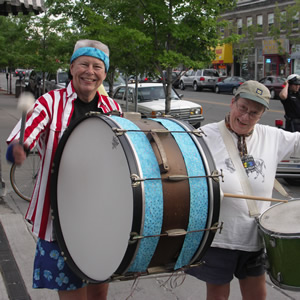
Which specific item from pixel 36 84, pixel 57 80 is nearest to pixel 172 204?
pixel 36 84

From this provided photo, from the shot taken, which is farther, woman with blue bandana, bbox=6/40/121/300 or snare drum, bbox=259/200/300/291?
woman with blue bandana, bbox=6/40/121/300

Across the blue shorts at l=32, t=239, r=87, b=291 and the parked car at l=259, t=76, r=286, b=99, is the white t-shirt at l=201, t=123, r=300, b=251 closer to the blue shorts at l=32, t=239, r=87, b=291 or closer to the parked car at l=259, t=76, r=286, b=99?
the blue shorts at l=32, t=239, r=87, b=291

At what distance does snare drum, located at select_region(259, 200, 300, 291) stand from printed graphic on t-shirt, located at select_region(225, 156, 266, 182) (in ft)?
0.79

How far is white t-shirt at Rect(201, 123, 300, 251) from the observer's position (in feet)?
8.56

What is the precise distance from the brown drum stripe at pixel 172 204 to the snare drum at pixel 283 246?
520 millimetres

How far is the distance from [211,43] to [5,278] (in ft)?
23.3

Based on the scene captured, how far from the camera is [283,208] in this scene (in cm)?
263

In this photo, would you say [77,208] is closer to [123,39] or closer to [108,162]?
[108,162]

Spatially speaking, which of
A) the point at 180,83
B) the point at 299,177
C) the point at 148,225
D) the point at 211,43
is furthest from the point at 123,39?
the point at 180,83

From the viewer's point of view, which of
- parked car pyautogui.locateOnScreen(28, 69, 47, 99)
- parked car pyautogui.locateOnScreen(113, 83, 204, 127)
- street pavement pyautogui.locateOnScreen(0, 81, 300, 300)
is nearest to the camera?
street pavement pyautogui.locateOnScreen(0, 81, 300, 300)

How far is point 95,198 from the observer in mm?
2311

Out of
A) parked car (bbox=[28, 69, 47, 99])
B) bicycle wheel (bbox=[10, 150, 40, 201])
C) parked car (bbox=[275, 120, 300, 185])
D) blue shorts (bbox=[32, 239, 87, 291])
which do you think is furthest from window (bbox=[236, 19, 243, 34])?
blue shorts (bbox=[32, 239, 87, 291])

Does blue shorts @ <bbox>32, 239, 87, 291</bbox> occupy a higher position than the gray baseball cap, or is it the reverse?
the gray baseball cap

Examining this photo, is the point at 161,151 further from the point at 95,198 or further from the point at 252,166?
the point at 252,166
